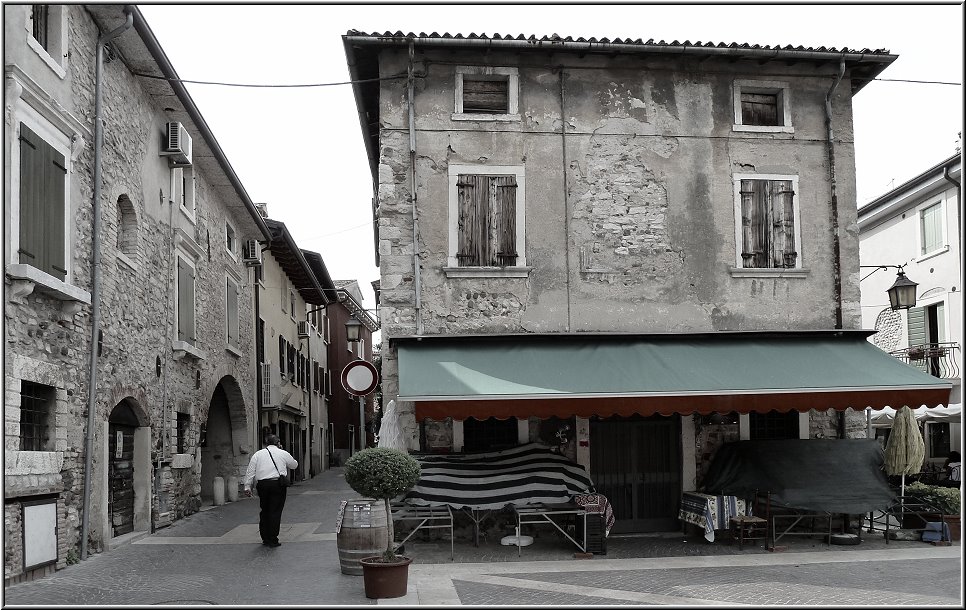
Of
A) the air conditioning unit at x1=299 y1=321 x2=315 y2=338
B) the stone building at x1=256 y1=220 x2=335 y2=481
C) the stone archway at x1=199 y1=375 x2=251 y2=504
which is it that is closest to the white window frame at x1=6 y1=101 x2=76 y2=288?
the stone archway at x1=199 y1=375 x2=251 y2=504

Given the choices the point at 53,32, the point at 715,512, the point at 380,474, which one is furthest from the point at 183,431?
the point at 715,512

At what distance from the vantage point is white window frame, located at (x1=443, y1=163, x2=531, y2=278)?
12867 millimetres

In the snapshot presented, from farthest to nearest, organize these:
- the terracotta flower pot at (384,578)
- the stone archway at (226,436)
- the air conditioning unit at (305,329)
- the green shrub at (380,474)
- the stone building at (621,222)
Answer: the air conditioning unit at (305,329), the stone archway at (226,436), the stone building at (621,222), the green shrub at (380,474), the terracotta flower pot at (384,578)

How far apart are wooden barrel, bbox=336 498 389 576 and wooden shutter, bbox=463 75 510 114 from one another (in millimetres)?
6170

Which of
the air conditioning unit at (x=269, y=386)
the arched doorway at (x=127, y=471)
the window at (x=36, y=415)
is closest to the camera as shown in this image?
the window at (x=36, y=415)

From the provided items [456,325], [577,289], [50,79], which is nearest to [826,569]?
[577,289]

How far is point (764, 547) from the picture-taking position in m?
12.2

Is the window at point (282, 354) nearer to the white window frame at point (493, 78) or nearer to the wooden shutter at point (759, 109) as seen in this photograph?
the white window frame at point (493, 78)

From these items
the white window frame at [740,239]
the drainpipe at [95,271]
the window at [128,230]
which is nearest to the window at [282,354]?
the window at [128,230]

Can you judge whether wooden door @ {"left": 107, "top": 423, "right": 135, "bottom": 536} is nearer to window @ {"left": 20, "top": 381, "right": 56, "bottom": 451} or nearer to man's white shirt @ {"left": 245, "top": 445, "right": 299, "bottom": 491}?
man's white shirt @ {"left": 245, "top": 445, "right": 299, "bottom": 491}

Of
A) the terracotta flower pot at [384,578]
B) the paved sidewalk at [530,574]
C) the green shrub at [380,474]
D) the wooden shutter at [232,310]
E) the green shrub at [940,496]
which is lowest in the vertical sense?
the paved sidewalk at [530,574]

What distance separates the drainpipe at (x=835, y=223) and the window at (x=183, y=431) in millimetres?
11975

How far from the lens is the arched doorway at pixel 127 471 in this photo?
535 inches

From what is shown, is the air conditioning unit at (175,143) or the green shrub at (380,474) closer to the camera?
the green shrub at (380,474)
